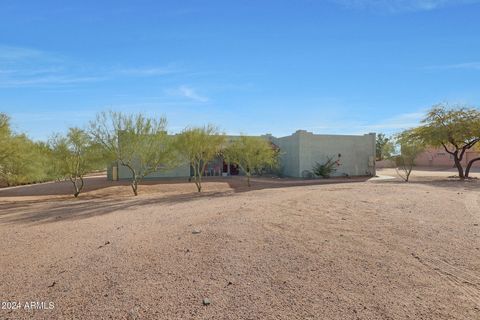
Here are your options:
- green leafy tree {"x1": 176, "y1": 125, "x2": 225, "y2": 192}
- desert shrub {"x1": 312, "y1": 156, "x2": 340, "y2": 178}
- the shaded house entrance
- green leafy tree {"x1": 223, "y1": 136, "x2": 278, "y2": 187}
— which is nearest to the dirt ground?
green leafy tree {"x1": 176, "y1": 125, "x2": 225, "y2": 192}

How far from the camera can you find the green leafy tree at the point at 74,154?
67.1 feet

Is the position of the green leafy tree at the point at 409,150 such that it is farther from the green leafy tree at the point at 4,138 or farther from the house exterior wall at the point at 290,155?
the green leafy tree at the point at 4,138

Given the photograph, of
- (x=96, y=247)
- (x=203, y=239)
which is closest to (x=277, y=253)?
(x=203, y=239)

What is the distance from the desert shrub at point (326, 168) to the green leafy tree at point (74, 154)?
1811 cm

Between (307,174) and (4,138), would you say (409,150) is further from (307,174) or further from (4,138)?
(4,138)

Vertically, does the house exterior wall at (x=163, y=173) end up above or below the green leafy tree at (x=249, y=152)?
below

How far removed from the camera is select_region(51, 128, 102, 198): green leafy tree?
805 inches

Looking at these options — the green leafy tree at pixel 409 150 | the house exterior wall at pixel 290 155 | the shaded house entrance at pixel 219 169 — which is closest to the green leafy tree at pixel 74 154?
the shaded house entrance at pixel 219 169

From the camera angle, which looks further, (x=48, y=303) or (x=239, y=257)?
(x=239, y=257)

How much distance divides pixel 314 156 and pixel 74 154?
771 inches

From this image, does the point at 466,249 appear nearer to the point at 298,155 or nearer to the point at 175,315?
the point at 175,315

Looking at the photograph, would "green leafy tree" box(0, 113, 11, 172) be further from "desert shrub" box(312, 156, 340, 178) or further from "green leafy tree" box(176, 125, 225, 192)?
"desert shrub" box(312, 156, 340, 178)

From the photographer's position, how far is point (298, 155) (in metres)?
31.4

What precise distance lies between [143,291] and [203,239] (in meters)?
2.42
